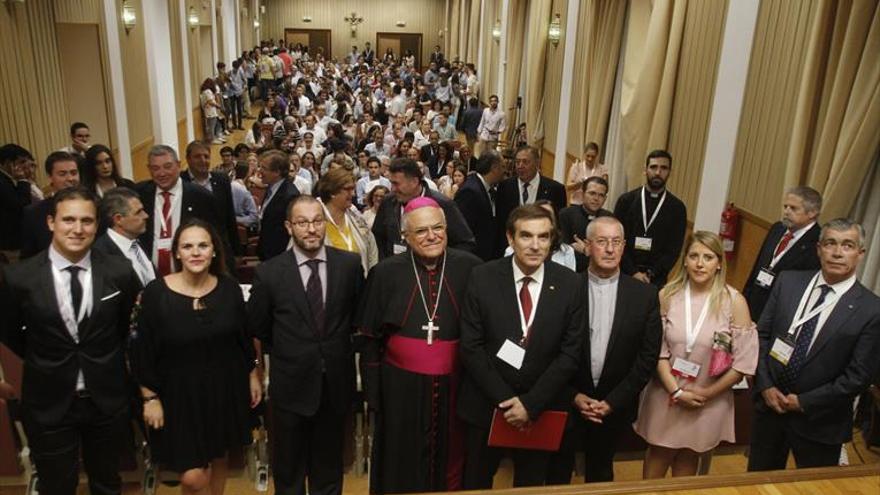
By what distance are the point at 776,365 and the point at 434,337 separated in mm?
1450

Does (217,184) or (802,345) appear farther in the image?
(217,184)

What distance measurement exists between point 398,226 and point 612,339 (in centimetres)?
166

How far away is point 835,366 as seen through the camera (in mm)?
2568

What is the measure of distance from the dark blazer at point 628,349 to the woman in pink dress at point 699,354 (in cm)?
9

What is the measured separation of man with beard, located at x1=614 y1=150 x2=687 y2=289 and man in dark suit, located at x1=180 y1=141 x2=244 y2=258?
277 centimetres

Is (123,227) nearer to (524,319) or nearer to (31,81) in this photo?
(524,319)

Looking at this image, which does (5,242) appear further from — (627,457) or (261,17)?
(261,17)

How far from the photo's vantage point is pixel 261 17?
89.1 ft

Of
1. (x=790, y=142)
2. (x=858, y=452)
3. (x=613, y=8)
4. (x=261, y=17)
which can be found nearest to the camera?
(x=858, y=452)

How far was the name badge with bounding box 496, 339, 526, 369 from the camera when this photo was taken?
251cm

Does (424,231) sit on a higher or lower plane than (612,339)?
higher

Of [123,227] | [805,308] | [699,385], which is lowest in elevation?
[699,385]

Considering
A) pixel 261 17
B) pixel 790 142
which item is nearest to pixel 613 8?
pixel 790 142

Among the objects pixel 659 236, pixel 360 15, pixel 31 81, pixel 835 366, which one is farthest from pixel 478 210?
pixel 360 15
